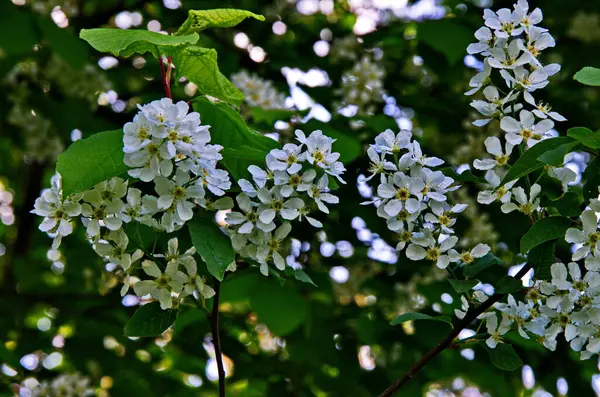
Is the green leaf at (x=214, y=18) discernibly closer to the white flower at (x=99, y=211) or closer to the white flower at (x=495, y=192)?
the white flower at (x=99, y=211)

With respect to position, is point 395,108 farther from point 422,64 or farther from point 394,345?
point 394,345

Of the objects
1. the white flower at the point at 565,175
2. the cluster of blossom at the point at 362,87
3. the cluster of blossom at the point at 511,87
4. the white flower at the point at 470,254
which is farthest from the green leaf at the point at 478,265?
the cluster of blossom at the point at 362,87

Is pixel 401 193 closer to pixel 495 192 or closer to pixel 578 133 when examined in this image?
pixel 495 192

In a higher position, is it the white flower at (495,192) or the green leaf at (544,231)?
the green leaf at (544,231)

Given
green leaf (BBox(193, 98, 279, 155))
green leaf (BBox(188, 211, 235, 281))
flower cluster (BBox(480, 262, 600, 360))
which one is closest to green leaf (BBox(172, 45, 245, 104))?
green leaf (BBox(193, 98, 279, 155))

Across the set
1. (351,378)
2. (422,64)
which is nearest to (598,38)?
(422,64)

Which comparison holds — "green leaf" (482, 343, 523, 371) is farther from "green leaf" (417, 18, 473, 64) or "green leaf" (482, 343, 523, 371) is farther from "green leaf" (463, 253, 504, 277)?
"green leaf" (417, 18, 473, 64)

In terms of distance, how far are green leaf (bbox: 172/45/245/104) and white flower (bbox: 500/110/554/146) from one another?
0.58 m

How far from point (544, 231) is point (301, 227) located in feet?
5.47

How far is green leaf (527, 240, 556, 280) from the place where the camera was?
1508 mm

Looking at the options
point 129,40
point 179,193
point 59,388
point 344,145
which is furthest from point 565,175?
point 59,388

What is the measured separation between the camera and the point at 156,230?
153 cm

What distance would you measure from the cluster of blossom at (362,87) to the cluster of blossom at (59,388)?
5.34 feet

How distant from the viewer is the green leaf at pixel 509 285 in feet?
4.96
